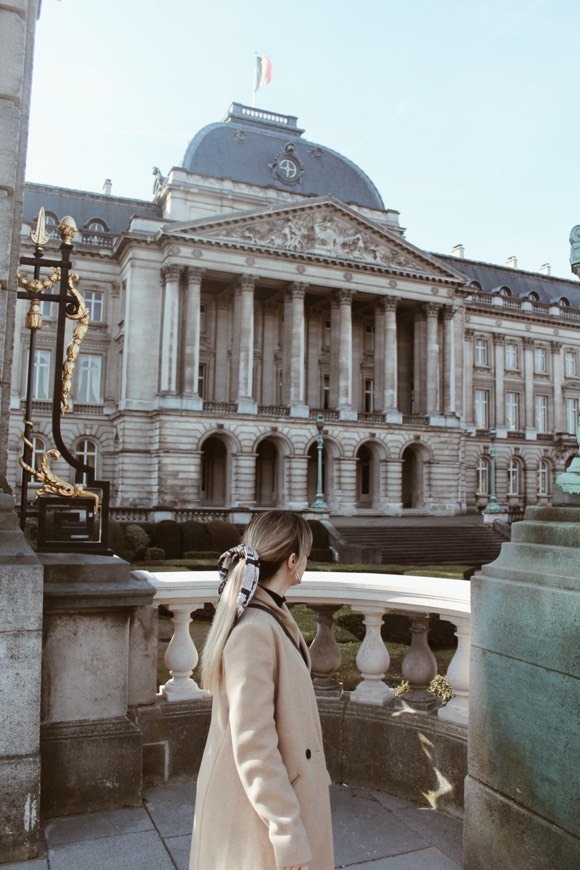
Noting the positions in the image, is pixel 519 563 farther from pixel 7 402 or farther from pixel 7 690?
pixel 7 402

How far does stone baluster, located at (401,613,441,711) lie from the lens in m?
4.56

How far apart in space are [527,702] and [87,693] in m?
2.42

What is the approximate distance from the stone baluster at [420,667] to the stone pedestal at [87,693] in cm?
163

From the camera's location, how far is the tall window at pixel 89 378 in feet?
141

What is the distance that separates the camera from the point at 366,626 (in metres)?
4.66

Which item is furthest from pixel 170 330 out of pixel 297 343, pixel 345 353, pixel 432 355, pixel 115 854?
pixel 115 854

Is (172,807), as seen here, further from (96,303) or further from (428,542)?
(96,303)

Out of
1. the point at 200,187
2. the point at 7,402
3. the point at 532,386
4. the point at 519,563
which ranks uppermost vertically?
the point at 200,187

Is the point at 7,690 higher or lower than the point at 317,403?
lower

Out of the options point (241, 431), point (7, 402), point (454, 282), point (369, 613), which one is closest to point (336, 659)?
point (369, 613)

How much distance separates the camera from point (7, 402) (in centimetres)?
452

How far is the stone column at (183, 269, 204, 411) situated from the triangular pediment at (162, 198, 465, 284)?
219 cm

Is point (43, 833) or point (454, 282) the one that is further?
point (454, 282)

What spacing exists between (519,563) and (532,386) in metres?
54.2
